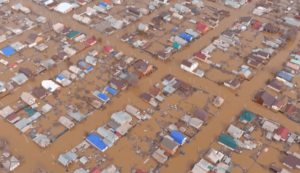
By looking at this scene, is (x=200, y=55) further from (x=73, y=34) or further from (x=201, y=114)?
(x=73, y=34)

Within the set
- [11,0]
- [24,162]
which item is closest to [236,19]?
[24,162]

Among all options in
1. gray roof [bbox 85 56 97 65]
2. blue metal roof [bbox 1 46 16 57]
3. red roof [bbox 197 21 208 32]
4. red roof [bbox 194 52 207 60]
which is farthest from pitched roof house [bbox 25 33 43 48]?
red roof [bbox 197 21 208 32]

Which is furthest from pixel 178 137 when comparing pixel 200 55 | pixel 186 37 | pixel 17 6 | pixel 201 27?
pixel 17 6

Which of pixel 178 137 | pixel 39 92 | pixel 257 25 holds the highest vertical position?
pixel 257 25

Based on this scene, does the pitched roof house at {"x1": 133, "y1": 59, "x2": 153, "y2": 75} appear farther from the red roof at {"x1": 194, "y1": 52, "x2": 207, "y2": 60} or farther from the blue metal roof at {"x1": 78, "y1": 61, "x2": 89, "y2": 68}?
the red roof at {"x1": 194, "y1": 52, "x2": 207, "y2": 60}

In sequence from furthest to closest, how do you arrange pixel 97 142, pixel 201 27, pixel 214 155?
pixel 201 27 < pixel 97 142 < pixel 214 155

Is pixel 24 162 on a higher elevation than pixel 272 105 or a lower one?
lower

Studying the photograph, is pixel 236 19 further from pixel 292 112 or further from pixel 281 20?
pixel 292 112
